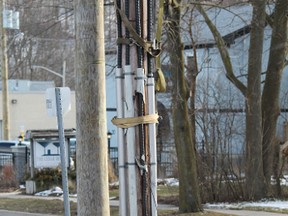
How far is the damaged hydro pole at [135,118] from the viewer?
5.48 m

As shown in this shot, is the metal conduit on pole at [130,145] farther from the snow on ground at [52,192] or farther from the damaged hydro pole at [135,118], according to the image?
the snow on ground at [52,192]

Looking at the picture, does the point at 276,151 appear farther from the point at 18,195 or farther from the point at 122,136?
the point at 122,136

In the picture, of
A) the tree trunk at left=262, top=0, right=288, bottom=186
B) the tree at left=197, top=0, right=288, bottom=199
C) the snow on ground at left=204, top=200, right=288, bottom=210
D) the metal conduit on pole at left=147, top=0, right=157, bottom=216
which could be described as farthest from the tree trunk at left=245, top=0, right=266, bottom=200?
the metal conduit on pole at left=147, top=0, right=157, bottom=216

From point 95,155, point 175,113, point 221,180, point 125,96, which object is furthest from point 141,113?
point 221,180

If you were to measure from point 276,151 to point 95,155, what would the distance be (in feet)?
37.8

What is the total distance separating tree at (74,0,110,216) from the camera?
644 cm

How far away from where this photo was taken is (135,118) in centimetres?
547

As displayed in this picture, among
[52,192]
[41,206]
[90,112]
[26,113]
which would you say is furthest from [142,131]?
[26,113]

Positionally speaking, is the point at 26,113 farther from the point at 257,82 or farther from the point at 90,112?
the point at 90,112

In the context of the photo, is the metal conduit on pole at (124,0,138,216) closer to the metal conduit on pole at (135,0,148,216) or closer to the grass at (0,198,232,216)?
Answer: the metal conduit on pole at (135,0,148,216)

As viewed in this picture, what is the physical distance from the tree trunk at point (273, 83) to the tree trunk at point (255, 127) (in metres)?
0.53

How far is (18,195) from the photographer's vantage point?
2006 centimetres

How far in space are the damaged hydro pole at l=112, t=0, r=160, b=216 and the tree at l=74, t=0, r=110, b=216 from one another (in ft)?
2.94

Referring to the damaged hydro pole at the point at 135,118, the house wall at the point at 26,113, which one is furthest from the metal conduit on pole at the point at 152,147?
the house wall at the point at 26,113
